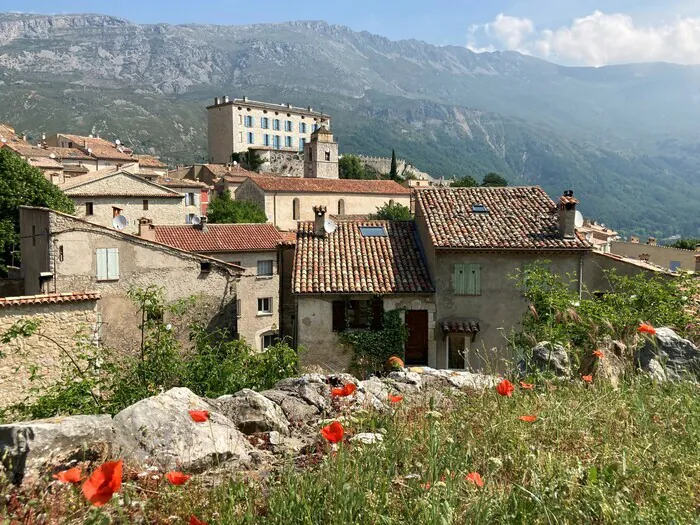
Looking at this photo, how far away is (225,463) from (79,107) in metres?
216

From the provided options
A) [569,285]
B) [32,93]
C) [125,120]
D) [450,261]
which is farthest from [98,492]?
[32,93]

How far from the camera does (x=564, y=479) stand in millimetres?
2896

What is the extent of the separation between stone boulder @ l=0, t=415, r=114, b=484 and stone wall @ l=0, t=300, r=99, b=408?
8769 millimetres

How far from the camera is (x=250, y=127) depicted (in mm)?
111438

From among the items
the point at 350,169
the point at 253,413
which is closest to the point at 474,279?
the point at 253,413

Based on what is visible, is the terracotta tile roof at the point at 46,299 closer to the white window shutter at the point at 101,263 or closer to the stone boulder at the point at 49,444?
the white window shutter at the point at 101,263

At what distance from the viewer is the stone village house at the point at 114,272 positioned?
17.8 metres

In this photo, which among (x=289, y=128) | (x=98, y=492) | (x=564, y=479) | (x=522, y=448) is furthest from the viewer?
(x=289, y=128)

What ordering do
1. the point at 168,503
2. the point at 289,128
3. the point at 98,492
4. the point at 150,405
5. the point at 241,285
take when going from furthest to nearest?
the point at 289,128 < the point at 241,285 < the point at 150,405 < the point at 168,503 < the point at 98,492

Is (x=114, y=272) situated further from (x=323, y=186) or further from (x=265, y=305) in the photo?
(x=323, y=186)

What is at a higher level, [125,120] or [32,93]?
[32,93]

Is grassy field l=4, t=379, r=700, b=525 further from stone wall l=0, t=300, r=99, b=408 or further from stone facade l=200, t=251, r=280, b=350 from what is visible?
stone facade l=200, t=251, r=280, b=350

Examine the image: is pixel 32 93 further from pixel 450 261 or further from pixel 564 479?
pixel 564 479

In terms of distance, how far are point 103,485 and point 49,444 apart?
1.71 meters
